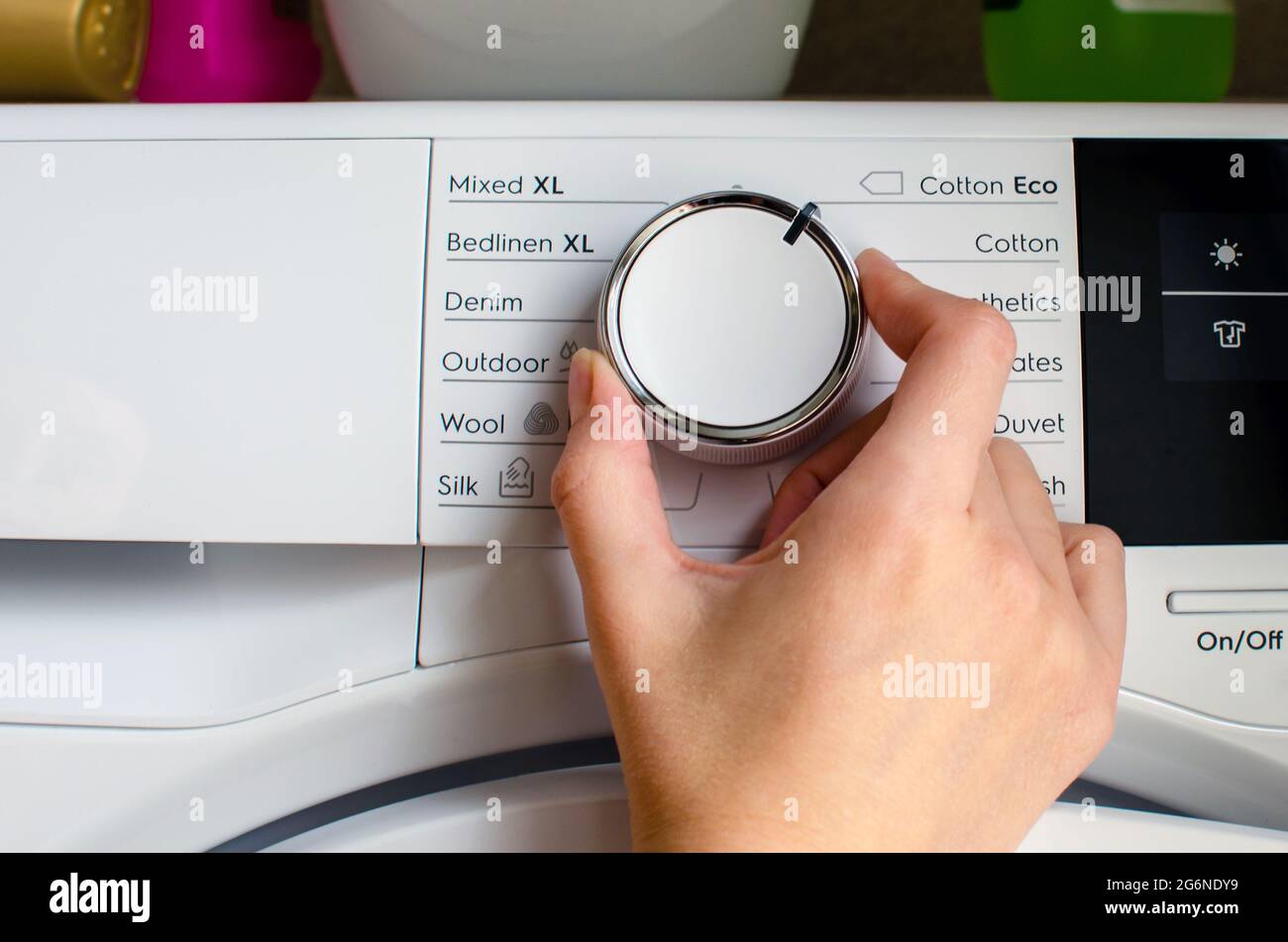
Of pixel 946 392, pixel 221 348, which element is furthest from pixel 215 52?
pixel 946 392

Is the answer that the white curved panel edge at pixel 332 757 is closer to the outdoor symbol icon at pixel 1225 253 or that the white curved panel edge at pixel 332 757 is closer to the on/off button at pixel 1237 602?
the on/off button at pixel 1237 602

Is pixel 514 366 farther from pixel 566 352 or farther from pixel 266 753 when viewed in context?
pixel 266 753

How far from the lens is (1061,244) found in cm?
40

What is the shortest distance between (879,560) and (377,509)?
223 millimetres

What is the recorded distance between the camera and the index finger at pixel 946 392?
337 mm

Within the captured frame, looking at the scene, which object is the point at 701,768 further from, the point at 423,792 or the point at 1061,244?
the point at 1061,244

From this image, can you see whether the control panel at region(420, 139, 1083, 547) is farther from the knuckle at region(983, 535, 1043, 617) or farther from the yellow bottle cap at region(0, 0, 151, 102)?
the yellow bottle cap at region(0, 0, 151, 102)

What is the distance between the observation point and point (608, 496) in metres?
0.36

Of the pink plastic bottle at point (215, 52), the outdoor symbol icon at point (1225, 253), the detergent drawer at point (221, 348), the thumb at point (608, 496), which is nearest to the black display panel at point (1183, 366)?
the outdoor symbol icon at point (1225, 253)

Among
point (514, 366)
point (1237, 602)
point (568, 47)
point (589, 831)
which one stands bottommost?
point (589, 831)

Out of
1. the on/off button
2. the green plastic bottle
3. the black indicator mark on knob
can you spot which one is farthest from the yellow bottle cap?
the on/off button

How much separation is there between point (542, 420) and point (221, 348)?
0.50 feet
